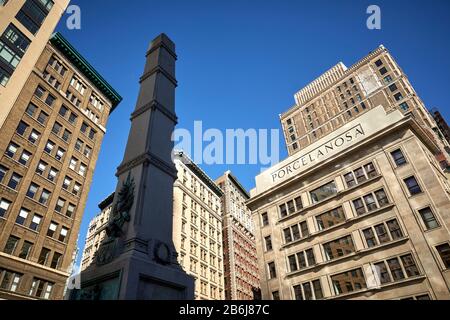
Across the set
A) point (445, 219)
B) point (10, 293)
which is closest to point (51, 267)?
point (10, 293)

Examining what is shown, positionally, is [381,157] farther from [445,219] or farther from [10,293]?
[10,293]

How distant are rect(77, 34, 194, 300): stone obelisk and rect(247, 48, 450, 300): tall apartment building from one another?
19774 mm

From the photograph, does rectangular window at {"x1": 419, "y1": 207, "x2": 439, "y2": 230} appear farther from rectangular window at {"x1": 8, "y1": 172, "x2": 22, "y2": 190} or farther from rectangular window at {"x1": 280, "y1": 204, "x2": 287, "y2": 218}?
rectangular window at {"x1": 8, "y1": 172, "x2": 22, "y2": 190}

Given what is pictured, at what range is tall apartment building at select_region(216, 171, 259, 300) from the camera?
5784 centimetres

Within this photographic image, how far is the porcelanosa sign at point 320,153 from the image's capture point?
30438mm

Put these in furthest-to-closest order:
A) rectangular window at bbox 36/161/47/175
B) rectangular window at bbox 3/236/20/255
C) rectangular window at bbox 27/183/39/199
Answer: rectangular window at bbox 36/161/47/175, rectangular window at bbox 27/183/39/199, rectangular window at bbox 3/236/20/255

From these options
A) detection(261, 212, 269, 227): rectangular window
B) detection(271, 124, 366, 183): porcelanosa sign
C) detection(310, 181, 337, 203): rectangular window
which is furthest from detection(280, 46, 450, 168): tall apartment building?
detection(261, 212, 269, 227): rectangular window

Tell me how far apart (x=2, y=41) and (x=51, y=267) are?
2503 cm

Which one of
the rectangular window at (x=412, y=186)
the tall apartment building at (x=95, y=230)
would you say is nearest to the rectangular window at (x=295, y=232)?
the rectangular window at (x=412, y=186)

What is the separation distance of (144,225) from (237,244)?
58713 mm

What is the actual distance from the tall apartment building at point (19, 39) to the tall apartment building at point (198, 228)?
26740 mm

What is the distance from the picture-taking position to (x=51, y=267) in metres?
29.9
